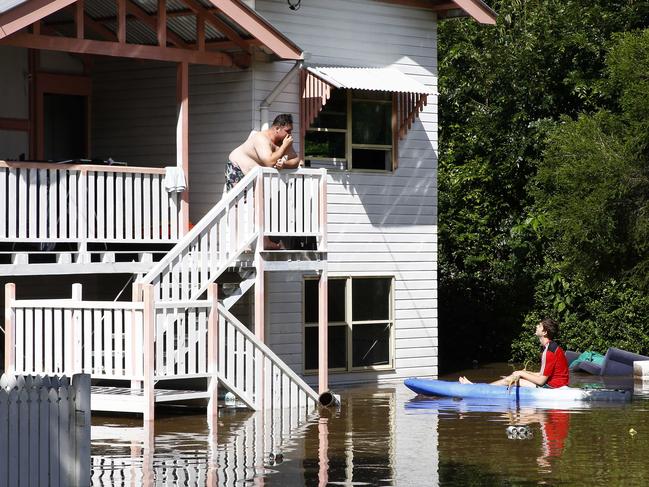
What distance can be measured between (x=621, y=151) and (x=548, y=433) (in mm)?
7981

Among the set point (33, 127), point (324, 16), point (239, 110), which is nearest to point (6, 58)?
point (33, 127)

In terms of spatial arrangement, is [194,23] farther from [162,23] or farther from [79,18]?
[79,18]

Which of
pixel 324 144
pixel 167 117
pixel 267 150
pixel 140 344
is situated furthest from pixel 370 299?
pixel 140 344

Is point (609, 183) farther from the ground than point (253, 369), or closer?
farther from the ground

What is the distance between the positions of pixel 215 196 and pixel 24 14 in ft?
19.6

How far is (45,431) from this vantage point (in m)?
12.7

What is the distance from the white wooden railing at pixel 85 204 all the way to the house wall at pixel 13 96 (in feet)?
8.90

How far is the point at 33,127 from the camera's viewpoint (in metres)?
24.3

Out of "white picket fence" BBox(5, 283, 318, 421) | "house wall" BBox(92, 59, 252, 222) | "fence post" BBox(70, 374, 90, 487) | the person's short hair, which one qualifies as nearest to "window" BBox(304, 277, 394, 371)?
"house wall" BBox(92, 59, 252, 222)

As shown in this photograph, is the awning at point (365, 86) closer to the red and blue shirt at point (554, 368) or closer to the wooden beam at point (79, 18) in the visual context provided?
the wooden beam at point (79, 18)

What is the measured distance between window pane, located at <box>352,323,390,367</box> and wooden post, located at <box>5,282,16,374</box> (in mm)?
7777

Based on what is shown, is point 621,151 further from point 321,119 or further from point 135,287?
point 135,287

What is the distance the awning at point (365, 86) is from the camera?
24844mm

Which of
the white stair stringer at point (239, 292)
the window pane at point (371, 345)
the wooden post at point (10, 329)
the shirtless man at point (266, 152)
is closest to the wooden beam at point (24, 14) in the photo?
the wooden post at point (10, 329)
